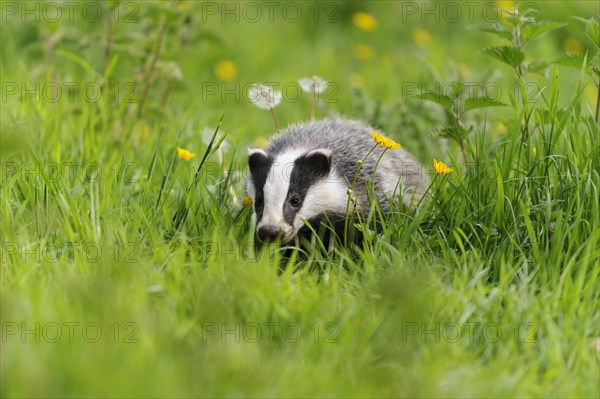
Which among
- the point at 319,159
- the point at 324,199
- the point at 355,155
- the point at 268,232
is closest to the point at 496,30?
the point at 355,155

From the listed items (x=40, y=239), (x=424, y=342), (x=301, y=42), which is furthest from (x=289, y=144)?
(x=301, y=42)

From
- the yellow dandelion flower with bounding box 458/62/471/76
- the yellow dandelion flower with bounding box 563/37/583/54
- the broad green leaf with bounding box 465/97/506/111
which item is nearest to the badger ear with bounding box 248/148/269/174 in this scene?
the broad green leaf with bounding box 465/97/506/111

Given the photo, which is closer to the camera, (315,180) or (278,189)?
(278,189)

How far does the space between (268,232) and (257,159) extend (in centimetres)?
63

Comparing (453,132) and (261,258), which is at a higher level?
(453,132)

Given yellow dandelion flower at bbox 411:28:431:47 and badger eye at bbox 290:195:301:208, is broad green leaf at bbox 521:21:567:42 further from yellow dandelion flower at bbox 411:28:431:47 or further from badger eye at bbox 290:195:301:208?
yellow dandelion flower at bbox 411:28:431:47

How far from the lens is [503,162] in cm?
450

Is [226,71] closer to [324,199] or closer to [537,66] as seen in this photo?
[324,199]

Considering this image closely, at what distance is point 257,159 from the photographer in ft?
16.0

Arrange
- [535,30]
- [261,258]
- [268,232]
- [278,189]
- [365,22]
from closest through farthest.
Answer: [261,258] → [268,232] → [278,189] → [535,30] → [365,22]

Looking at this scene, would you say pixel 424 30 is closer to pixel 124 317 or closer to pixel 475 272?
pixel 475 272

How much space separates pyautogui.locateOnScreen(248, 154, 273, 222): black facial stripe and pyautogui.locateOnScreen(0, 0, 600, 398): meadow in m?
0.11

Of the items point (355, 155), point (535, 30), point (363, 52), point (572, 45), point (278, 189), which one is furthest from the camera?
point (572, 45)

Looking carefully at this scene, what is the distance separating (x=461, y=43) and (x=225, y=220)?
530 centimetres
